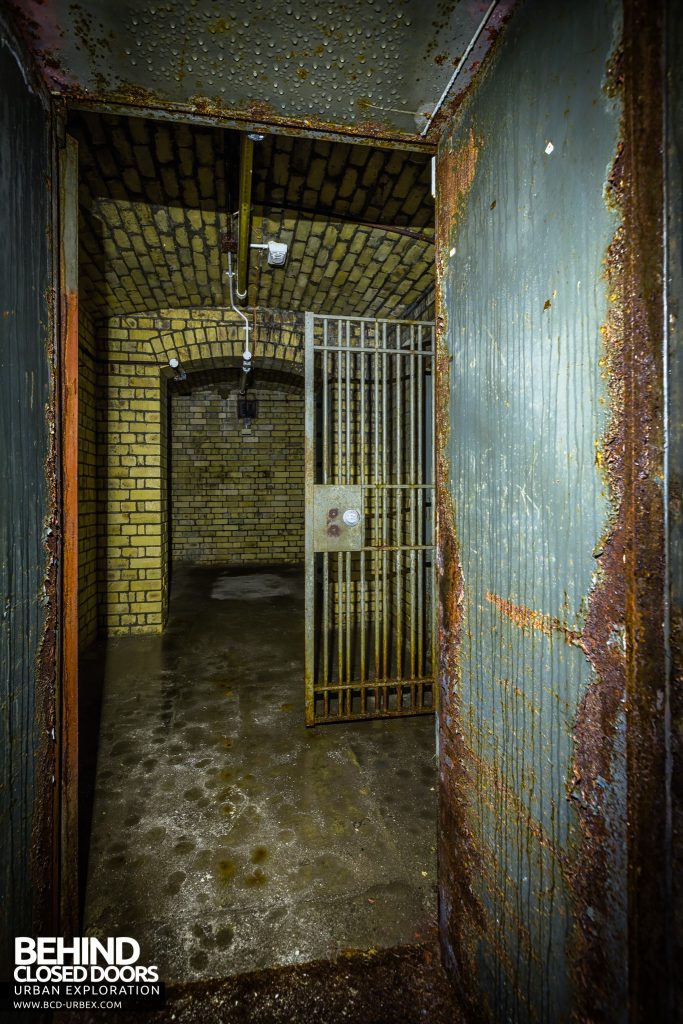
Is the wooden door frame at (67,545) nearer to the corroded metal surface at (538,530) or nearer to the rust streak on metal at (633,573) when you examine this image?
the corroded metal surface at (538,530)

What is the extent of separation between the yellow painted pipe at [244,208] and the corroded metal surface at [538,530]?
1501 millimetres

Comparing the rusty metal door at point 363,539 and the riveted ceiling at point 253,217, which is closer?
the riveted ceiling at point 253,217

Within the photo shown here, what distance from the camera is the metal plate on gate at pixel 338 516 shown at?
2.95 metres

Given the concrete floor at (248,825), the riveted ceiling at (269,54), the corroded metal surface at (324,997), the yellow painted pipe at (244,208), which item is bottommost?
the corroded metal surface at (324,997)

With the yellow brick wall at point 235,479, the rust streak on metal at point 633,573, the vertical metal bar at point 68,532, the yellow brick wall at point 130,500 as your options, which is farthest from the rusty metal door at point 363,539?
the yellow brick wall at point 235,479

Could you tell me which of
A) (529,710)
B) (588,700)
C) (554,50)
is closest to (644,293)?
(554,50)

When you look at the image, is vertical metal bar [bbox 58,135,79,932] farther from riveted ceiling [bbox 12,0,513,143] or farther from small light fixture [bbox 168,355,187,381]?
small light fixture [bbox 168,355,187,381]

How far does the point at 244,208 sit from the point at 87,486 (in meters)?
2.95

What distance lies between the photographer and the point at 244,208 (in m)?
2.87

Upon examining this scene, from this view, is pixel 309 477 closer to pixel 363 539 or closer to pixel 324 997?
pixel 363 539

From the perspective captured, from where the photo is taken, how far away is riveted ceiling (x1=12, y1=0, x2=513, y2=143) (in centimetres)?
107

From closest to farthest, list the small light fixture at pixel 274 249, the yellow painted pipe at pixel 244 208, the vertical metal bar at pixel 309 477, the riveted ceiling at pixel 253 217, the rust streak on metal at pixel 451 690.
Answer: the rust streak on metal at pixel 451 690 → the yellow painted pipe at pixel 244 208 → the riveted ceiling at pixel 253 217 → the vertical metal bar at pixel 309 477 → the small light fixture at pixel 274 249

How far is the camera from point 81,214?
3164 millimetres

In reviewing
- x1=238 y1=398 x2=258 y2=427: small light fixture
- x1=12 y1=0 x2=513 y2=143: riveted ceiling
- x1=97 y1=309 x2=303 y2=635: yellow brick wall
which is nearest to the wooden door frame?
x1=12 y1=0 x2=513 y2=143: riveted ceiling
